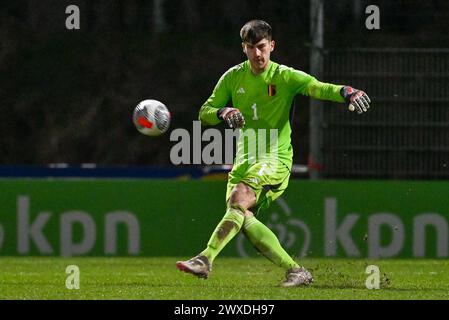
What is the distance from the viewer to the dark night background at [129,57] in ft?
50.4

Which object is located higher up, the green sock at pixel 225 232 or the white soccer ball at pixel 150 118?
the white soccer ball at pixel 150 118

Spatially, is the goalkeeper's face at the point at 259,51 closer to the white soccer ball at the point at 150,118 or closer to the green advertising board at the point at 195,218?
the white soccer ball at the point at 150,118

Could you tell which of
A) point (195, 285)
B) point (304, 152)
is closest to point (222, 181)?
point (304, 152)

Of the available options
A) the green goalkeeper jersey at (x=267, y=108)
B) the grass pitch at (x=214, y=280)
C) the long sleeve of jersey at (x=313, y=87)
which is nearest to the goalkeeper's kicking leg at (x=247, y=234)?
the grass pitch at (x=214, y=280)

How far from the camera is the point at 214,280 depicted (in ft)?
36.2

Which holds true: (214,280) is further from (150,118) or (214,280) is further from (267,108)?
(267,108)

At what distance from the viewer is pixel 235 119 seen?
9391 mm

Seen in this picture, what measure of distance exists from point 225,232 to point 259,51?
1300 mm

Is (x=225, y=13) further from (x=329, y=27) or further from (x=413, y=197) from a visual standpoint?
(x=413, y=197)

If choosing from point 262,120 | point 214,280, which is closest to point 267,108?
point 262,120

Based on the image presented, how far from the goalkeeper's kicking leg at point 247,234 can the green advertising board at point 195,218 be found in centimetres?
510

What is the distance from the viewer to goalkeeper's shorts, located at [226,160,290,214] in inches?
382
